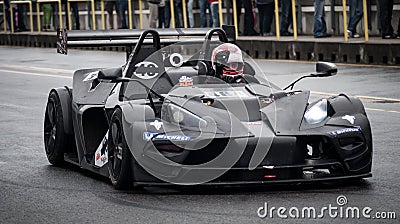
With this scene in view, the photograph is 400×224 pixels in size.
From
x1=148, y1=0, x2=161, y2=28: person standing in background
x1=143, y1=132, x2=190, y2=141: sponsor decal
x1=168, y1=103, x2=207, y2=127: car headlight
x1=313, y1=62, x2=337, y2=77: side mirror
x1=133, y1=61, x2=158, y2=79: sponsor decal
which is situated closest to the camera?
x1=143, y1=132, x2=190, y2=141: sponsor decal

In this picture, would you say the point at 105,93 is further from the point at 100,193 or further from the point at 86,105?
the point at 100,193

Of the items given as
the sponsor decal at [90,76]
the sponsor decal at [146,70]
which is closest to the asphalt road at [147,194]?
the sponsor decal at [90,76]

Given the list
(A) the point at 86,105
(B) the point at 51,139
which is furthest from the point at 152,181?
(B) the point at 51,139

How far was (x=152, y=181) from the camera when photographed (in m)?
8.77

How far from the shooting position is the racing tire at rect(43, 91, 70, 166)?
10.6 meters

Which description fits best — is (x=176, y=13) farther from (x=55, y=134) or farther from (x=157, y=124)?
(x=157, y=124)

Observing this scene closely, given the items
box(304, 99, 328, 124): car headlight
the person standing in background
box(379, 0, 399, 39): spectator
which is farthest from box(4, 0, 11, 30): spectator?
box(304, 99, 328, 124): car headlight

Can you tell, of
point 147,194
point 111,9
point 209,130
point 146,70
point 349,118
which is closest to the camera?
point 209,130

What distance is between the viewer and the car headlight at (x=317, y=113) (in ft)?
29.4

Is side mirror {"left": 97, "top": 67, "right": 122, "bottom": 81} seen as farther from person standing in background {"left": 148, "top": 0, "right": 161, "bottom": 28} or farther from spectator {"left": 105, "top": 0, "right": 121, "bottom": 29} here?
spectator {"left": 105, "top": 0, "right": 121, "bottom": 29}

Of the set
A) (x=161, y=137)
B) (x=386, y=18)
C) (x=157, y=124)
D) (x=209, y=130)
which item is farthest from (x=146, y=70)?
(x=386, y=18)

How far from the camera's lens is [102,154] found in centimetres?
961

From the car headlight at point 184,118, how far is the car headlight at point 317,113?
873 millimetres

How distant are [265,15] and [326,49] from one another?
3.58 metres
